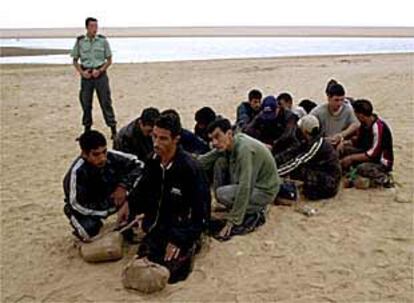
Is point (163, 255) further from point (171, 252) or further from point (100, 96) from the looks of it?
point (100, 96)

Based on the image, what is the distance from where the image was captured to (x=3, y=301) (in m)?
3.98

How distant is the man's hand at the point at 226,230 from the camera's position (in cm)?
469

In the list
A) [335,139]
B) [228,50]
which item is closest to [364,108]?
[335,139]

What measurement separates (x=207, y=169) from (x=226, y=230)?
0.79 metres

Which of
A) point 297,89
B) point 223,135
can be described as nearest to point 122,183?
point 223,135

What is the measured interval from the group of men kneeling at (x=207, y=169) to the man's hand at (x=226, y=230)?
0.01m

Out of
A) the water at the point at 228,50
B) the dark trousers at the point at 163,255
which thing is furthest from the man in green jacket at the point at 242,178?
the water at the point at 228,50

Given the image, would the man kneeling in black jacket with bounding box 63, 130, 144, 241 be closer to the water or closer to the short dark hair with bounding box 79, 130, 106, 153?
the short dark hair with bounding box 79, 130, 106, 153

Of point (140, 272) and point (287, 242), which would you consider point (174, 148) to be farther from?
point (287, 242)

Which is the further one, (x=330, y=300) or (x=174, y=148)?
(x=174, y=148)

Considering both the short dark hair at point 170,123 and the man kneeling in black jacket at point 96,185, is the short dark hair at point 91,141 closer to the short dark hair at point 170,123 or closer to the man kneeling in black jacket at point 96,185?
the man kneeling in black jacket at point 96,185

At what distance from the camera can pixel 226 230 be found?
15.5 ft

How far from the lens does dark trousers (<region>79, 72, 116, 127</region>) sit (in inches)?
335

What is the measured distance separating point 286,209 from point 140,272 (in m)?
1.86
